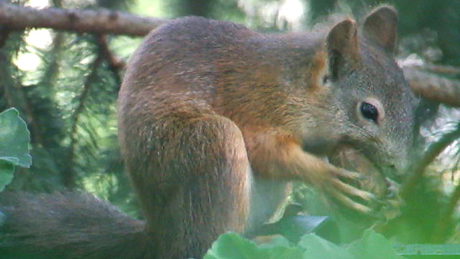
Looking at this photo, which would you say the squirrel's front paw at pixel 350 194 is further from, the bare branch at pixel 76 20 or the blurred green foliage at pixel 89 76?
the bare branch at pixel 76 20

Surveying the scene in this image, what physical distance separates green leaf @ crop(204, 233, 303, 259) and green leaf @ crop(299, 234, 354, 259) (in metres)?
0.01

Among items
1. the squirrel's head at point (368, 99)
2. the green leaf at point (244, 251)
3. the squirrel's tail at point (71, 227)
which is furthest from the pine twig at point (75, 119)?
the green leaf at point (244, 251)

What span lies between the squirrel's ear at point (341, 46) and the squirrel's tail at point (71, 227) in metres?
0.53

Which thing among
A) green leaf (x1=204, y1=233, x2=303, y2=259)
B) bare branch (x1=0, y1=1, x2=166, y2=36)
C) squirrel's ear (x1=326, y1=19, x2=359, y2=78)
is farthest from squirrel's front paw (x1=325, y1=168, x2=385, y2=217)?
green leaf (x1=204, y1=233, x2=303, y2=259)

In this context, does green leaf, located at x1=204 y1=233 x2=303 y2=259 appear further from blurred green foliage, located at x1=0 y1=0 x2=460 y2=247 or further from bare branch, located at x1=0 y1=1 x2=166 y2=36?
bare branch, located at x1=0 y1=1 x2=166 y2=36

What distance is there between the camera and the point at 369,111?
165cm

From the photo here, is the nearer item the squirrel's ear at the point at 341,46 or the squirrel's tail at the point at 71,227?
the squirrel's tail at the point at 71,227

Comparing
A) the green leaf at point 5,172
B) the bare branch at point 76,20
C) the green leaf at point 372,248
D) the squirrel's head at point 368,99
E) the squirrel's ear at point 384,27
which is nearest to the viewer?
the green leaf at point 372,248

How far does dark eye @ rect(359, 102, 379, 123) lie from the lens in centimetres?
164

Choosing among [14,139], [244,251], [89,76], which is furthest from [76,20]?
[244,251]

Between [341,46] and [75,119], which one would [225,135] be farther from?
[75,119]

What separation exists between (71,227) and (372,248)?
1.12 meters

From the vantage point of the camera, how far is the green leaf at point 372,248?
56cm

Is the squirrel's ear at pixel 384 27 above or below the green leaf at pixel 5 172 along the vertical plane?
above
